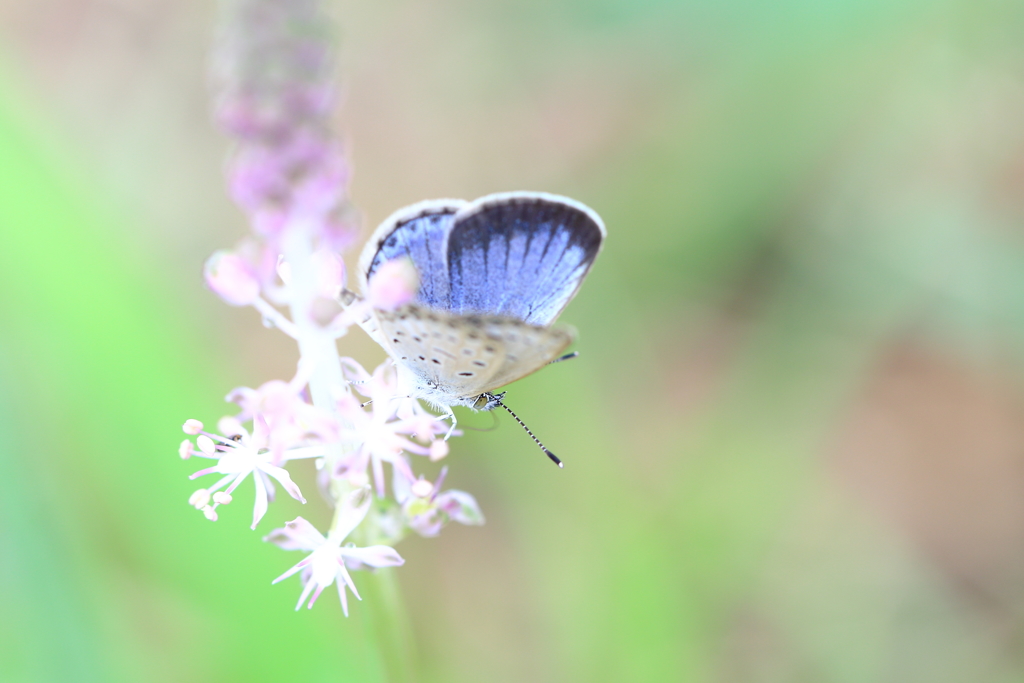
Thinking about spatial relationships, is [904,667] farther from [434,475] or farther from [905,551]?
[434,475]

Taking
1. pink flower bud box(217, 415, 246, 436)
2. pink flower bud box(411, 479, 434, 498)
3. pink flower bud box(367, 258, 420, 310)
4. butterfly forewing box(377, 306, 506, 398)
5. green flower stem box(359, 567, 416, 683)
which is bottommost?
green flower stem box(359, 567, 416, 683)

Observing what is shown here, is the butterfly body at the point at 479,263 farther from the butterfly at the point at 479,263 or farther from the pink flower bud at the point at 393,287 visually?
the pink flower bud at the point at 393,287

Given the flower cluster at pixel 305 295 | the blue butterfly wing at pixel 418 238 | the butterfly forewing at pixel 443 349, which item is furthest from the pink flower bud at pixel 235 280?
the blue butterfly wing at pixel 418 238

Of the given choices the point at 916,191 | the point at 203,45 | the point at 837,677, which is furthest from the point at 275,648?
the point at 203,45

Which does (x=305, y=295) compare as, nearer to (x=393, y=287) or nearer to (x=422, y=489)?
(x=393, y=287)

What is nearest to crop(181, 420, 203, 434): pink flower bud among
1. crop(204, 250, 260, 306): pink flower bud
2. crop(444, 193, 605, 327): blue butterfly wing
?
crop(204, 250, 260, 306): pink flower bud

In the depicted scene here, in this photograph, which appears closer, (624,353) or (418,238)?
(418,238)

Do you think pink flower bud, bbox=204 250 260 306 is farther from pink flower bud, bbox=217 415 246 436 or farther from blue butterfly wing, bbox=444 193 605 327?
blue butterfly wing, bbox=444 193 605 327

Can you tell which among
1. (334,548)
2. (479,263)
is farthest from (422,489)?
(479,263)
